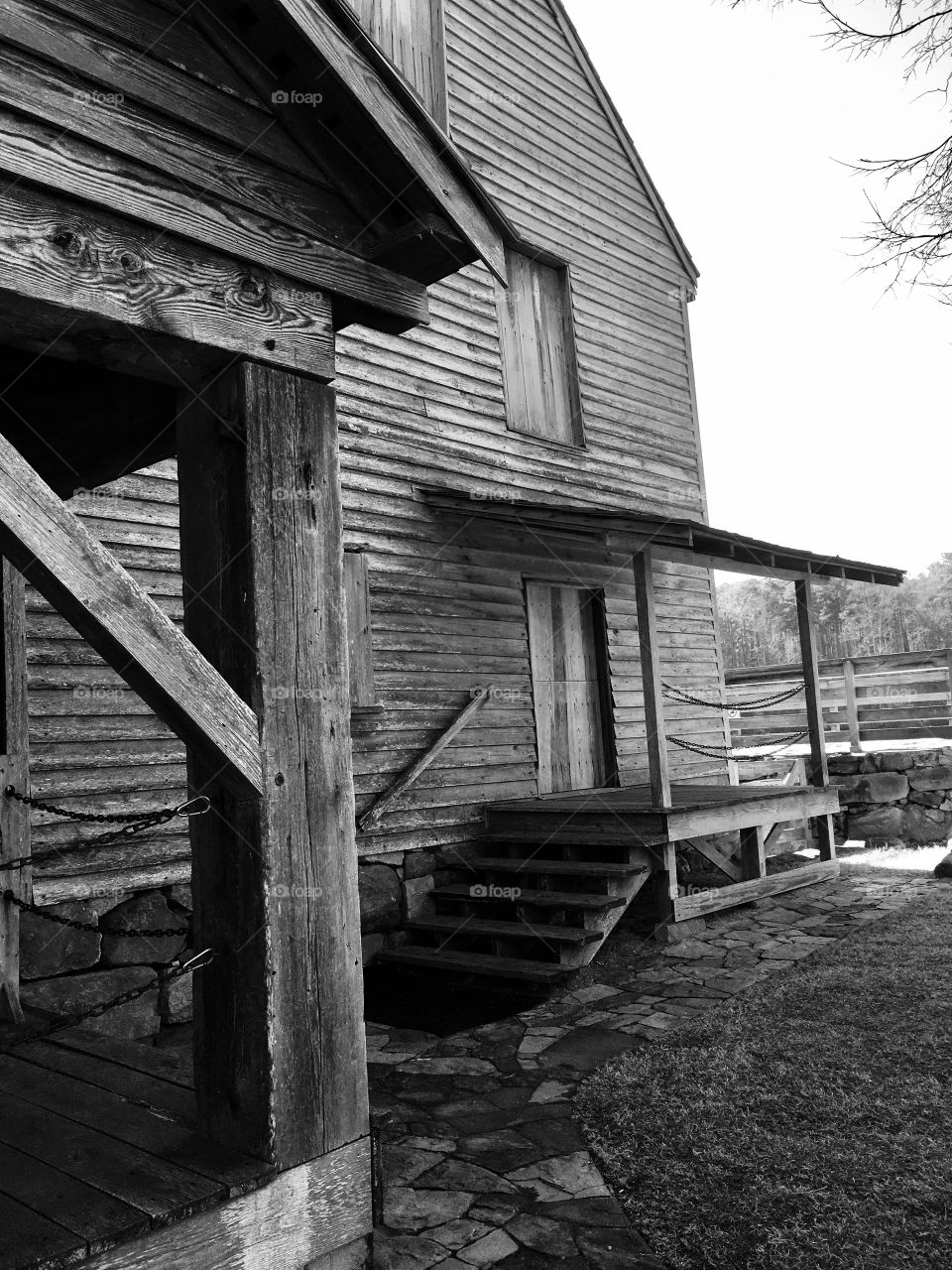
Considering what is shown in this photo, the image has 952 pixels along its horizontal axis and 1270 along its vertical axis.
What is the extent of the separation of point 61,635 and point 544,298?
21.7 ft

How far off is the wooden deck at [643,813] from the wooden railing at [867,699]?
5.49 metres

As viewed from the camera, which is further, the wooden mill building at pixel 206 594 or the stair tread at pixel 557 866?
the stair tread at pixel 557 866

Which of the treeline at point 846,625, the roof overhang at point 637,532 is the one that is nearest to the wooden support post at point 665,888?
the roof overhang at point 637,532

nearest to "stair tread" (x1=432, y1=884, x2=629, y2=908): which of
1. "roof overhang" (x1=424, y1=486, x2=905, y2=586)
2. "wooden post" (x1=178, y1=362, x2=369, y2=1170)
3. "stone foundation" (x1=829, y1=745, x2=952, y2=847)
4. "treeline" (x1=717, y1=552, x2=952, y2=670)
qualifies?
"roof overhang" (x1=424, y1=486, x2=905, y2=586)

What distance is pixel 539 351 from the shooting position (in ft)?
32.2

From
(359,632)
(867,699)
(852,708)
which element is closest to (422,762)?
(359,632)

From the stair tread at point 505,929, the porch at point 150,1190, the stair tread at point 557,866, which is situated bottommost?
the stair tread at point 505,929

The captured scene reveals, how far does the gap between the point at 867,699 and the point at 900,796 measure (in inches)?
144

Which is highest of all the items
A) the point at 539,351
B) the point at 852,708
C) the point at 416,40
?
the point at 416,40

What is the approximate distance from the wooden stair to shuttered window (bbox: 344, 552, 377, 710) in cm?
167

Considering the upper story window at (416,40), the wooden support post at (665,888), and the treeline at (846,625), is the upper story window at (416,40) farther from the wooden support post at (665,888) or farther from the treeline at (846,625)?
the treeline at (846,625)

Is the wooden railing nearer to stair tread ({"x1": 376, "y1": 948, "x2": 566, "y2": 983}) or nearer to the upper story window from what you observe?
stair tread ({"x1": 376, "y1": 948, "x2": 566, "y2": 983})

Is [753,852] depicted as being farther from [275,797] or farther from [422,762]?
[275,797]

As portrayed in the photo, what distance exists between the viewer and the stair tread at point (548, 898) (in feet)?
21.4
